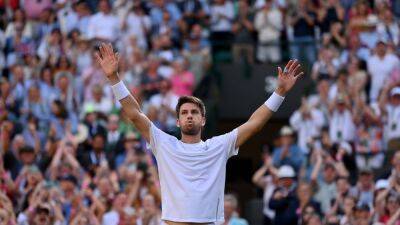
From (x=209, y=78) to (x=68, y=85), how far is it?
2.33m

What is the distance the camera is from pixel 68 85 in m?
21.2

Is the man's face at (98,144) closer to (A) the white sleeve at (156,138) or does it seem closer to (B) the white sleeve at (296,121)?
(B) the white sleeve at (296,121)

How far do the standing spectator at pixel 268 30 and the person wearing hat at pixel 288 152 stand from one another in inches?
125

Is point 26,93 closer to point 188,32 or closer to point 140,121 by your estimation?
point 188,32

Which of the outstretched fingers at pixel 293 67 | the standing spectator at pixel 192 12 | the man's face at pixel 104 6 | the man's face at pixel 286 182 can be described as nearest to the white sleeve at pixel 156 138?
the outstretched fingers at pixel 293 67

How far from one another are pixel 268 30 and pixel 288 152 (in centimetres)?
381

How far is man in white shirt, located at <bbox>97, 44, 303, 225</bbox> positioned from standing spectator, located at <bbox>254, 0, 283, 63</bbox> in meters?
11.8

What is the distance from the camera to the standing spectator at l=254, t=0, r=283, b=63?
22500 millimetres

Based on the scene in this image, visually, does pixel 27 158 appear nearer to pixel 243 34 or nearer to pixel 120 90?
Result: pixel 243 34

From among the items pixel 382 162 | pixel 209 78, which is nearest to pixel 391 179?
pixel 382 162

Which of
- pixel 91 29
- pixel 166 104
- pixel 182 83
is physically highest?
pixel 91 29

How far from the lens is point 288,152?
19312mm

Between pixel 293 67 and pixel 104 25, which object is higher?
pixel 104 25

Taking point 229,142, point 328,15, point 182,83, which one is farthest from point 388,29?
point 229,142
